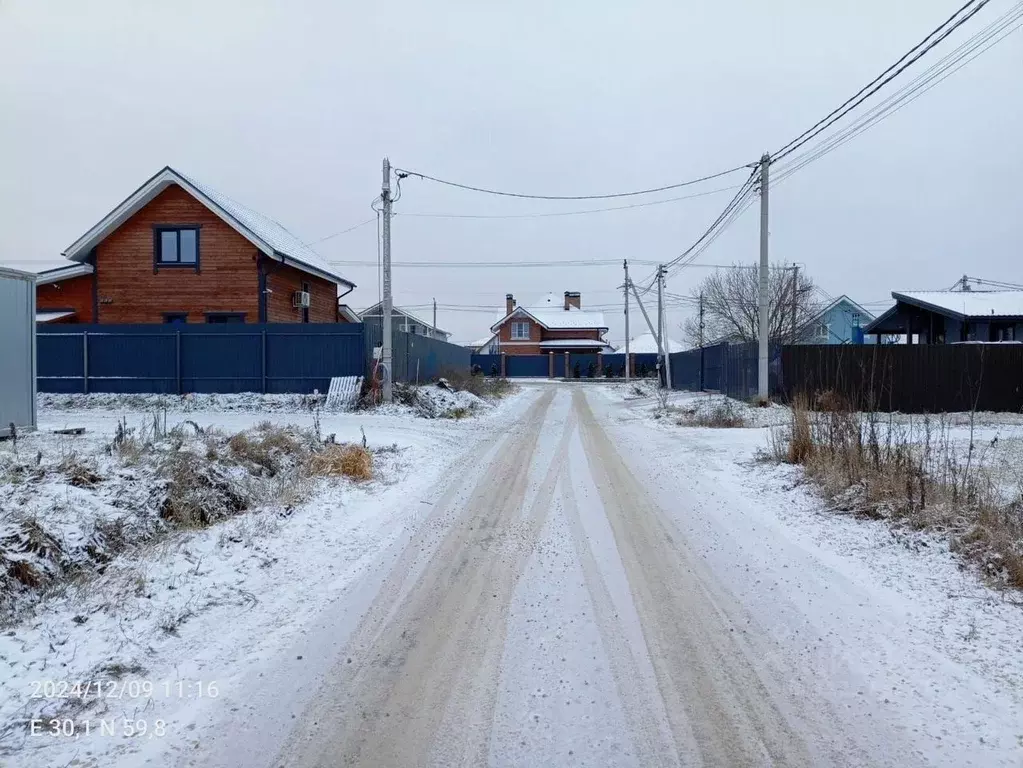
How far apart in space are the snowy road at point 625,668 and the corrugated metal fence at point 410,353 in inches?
609

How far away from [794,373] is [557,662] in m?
18.8

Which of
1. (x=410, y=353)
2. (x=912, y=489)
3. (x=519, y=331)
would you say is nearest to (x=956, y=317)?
(x=410, y=353)

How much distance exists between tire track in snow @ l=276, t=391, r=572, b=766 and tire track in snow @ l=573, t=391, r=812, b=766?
975 millimetres

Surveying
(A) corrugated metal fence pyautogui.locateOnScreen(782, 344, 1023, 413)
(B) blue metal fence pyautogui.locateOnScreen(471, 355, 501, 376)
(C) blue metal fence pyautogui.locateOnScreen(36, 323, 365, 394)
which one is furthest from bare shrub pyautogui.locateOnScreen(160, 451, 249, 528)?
(B) blue metal fence pyautogui.locateOnScreen(471, 355, 501, 376)

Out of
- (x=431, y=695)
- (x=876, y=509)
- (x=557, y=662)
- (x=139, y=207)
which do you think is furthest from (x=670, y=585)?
(x=139, y=207)

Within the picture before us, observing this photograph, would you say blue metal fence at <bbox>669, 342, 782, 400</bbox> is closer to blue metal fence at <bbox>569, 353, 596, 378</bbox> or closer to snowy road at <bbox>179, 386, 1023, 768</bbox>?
snowy road at <bbox>179, 386, 1023, 768</bbox>

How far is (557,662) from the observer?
4.52 m

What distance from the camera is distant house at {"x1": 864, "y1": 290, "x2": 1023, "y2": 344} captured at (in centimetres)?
2881

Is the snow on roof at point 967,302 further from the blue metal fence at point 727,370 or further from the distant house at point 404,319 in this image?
the distant house at point 404,319

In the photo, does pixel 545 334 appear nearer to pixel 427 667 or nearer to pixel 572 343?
pixel 572 343

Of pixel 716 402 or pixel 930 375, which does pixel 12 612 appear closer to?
pixel 716 402

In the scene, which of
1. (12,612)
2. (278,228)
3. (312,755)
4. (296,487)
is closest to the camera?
(312,755)

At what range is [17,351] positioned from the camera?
1307 cm

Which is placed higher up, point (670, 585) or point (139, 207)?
point (139, 207)
